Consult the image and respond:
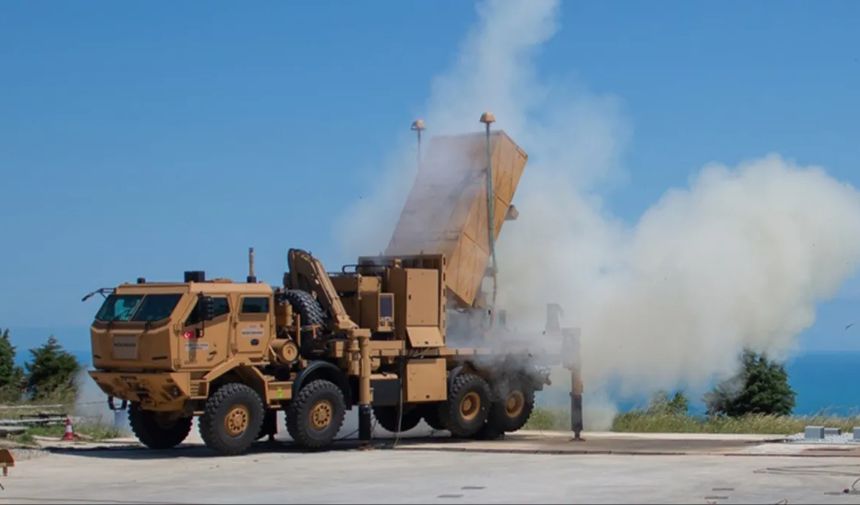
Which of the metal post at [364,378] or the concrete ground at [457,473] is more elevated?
the metal post at [364,378]

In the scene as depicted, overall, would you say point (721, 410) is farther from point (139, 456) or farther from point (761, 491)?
point (761, 491)

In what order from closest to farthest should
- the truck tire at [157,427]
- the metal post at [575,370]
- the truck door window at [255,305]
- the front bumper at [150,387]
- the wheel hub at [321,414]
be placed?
1. the front bumper at [150,387]
2. the truck door window at [255,305]
3. the wheel hub at [321,414]
4. the truck tire at [157,427]
5. the metal post at [575,370]

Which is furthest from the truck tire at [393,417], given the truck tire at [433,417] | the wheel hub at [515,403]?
the wheel hub at [515,403]

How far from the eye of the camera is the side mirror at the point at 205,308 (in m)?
27.2

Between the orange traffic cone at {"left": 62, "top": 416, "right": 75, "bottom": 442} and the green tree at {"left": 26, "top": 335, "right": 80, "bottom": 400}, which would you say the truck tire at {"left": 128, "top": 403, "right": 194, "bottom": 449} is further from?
the green tree at {"left": 26, "top": 335, "right": 80, "bottom": 400}

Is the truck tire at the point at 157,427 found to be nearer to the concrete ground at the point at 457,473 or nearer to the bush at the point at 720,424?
the concrete ground at the point at 457,473

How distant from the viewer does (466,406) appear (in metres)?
31.2

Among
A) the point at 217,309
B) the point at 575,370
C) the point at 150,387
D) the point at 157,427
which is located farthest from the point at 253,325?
the point at 575,370

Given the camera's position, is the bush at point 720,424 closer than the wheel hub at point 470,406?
No

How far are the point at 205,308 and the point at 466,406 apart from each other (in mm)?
6538

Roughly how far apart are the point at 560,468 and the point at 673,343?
12429 millimetres

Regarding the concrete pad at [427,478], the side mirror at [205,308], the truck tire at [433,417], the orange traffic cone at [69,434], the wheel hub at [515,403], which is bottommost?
the concrete pad at [427,478]

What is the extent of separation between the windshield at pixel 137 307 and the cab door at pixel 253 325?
1318mm

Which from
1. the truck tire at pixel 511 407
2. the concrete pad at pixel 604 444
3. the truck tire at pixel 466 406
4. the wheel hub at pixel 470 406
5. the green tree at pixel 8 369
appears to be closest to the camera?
the concrete pad at pixel 604 444
